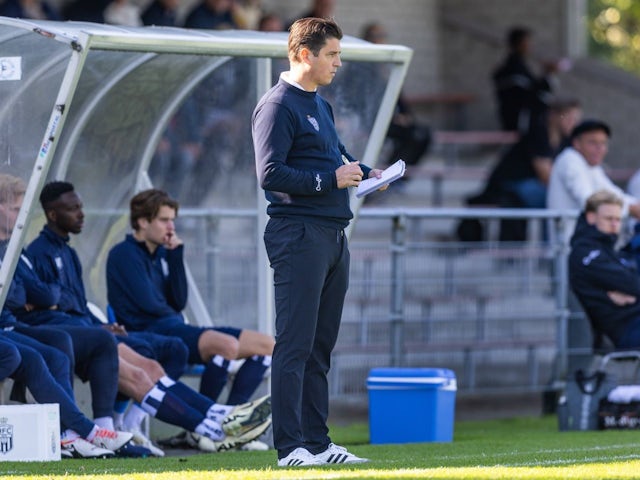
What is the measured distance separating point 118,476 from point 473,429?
5091 millimetres

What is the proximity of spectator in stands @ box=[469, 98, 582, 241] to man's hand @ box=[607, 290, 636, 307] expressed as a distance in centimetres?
395

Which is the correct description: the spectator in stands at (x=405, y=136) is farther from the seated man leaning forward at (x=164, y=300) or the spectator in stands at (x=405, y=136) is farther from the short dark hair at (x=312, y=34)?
the short dark hair at (x=312, y=34)

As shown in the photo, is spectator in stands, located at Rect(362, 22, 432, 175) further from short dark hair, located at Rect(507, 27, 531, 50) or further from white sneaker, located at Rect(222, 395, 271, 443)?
white sneaker, located at Rect(222, 395, 271, 443)

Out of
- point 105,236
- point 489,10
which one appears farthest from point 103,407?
point 489,10

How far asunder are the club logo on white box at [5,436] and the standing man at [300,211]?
1.57m

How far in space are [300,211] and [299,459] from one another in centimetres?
110

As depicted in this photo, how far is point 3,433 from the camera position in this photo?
803cm

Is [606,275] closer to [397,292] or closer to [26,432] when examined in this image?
[397,292]

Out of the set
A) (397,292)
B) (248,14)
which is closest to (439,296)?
(397,292)

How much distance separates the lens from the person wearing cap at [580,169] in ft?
41.6

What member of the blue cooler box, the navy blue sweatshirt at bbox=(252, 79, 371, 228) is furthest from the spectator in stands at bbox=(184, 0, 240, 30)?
the navy blue sweatshirt at bbox=(252, 79, 371, 228)

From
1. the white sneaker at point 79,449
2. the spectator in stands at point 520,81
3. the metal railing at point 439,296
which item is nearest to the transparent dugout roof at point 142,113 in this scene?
the metal railing at point 439,296

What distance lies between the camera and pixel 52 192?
915 cm

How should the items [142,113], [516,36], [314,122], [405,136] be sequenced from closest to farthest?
[314,122], [142,113], [405,136], [516,36]
